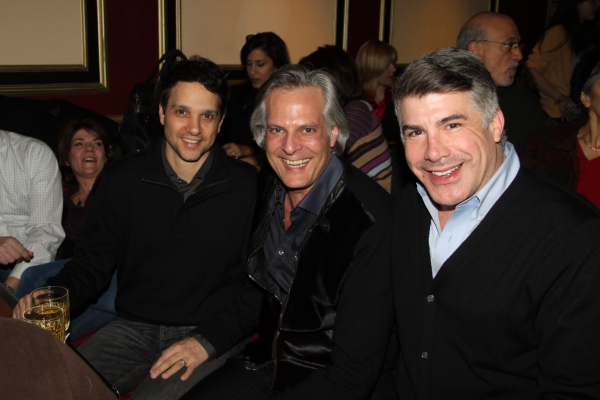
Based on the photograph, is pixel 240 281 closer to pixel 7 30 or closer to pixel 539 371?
pixel 539 371

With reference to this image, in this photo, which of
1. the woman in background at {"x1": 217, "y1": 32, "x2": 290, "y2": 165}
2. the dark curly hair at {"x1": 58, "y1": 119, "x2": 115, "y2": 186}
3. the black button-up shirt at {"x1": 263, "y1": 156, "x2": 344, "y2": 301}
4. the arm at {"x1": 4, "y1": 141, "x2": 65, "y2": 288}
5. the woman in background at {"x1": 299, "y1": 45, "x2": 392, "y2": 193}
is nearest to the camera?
the black button-up shirt at {"x1": 263, "y1": 156, "x2": 344, "y2": 301}

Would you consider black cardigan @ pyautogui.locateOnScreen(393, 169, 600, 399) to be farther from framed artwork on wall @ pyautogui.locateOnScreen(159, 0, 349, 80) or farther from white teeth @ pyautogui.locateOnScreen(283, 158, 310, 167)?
framed artwork on wall @ pyautogui.locateOnScreen(159, 0, 349, 80)

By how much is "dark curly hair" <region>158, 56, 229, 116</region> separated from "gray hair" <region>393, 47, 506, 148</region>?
99 centimetres

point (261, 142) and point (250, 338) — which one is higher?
point (261, 142)

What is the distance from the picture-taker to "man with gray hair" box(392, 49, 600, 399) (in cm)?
122

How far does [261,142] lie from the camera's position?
200cm

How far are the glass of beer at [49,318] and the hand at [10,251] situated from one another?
1.14m

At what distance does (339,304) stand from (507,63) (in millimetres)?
1933

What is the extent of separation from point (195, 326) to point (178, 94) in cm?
88

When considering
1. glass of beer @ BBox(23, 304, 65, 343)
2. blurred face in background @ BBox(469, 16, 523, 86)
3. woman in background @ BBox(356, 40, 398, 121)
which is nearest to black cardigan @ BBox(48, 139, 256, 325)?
glass of beer @ BBox(23, 304, 65, 343)

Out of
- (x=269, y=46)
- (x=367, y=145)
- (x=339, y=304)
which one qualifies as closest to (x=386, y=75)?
(x=269, y=46)

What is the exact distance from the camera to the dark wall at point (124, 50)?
171 inches

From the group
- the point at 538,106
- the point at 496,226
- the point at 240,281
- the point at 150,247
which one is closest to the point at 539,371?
the point at 496,226

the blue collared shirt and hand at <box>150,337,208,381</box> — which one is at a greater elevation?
the blue collared shirt
